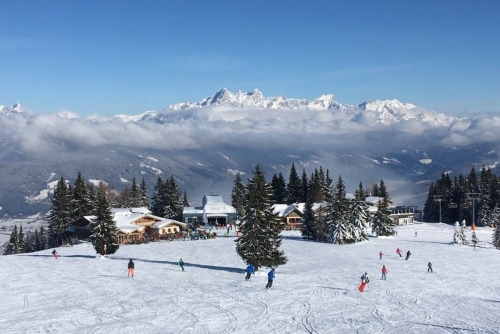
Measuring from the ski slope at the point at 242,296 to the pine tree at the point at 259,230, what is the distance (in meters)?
1.49

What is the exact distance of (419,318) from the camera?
26891mm

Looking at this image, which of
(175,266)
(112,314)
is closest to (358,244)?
(175,266)

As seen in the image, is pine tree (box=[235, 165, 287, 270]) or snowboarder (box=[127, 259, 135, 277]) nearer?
snowboarder (box=[127, 259, 135, 277])

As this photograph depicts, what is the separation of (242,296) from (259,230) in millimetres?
12226

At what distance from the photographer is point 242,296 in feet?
106

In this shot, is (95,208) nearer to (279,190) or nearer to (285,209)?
(285,209)

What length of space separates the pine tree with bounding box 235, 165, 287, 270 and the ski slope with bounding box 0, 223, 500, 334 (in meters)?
1.49

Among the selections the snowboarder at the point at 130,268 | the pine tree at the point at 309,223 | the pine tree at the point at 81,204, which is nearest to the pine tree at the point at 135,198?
the pine tree at the point at 81,204

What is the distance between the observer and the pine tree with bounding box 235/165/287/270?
43312 mm

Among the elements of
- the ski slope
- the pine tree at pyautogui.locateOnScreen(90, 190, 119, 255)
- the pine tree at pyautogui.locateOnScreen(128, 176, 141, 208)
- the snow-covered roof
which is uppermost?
the pine tree at pyautogui.locateOnScreen(128, 176, 141, 208)

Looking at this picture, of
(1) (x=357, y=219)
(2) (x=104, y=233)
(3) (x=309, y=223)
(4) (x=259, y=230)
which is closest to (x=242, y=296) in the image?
(4) (x=259, y=230)

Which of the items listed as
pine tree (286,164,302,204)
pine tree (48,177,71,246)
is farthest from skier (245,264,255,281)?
pine tree (286,164,302,204)

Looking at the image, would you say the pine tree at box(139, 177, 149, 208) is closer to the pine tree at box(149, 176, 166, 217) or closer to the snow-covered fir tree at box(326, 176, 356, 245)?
the pine tree at box(149, 176, 166, 217)

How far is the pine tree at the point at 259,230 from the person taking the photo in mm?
43312
